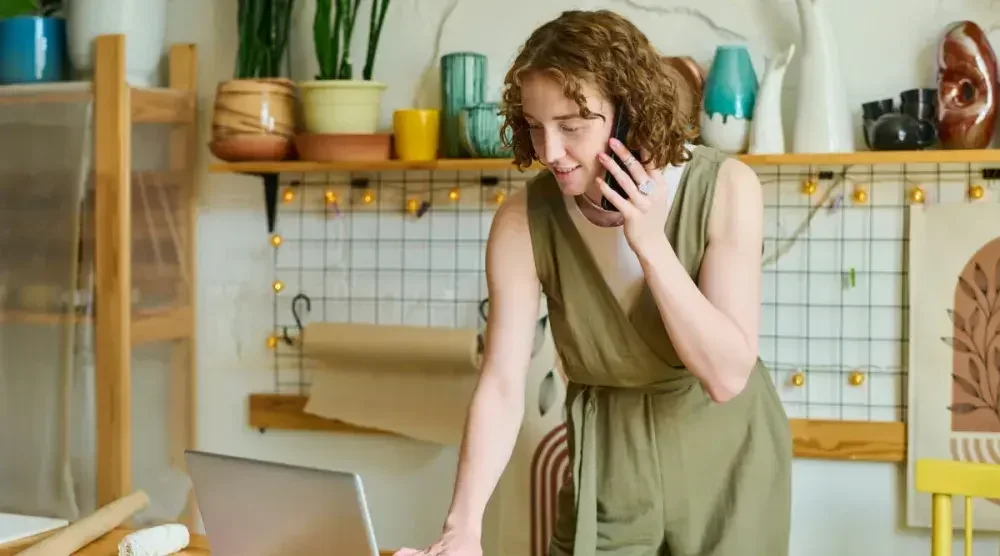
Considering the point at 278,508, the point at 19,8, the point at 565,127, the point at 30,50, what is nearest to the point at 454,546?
the point at 278,508

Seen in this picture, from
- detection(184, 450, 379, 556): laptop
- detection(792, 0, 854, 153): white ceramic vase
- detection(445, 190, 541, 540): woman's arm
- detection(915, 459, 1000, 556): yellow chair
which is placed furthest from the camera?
detection(792, 0, 854, 153): white ceramic vase

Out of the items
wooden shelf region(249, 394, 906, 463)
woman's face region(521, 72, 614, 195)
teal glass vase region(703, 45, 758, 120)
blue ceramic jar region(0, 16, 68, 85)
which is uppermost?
blue ceramic jar region(0, 16, 68, 85)

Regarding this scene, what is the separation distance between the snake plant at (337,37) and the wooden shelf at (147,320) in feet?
2.12

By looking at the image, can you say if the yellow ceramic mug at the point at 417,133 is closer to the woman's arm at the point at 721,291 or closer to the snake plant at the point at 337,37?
the snake plant at the point at 337,37

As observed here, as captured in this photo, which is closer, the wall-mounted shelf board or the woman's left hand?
the woman's left hand

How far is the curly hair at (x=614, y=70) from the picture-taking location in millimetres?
1322

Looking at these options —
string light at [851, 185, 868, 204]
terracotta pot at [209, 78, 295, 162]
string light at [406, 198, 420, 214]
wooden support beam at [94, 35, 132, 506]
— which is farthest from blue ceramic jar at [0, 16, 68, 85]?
string light at [851, 185, 868, 204]

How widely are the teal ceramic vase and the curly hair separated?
27.0 inches

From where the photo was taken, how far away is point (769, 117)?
6.69 feet

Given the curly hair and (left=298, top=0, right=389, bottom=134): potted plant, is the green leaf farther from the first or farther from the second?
the curly hair

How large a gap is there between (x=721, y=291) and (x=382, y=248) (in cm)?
118

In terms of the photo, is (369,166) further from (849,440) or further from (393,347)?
(849,440)

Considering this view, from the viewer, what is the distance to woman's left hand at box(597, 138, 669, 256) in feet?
4.29

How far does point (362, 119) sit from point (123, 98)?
0.50 metres
